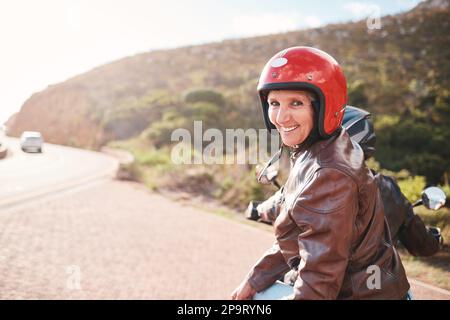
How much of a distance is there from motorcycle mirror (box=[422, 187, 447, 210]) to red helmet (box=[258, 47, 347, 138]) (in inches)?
43.8

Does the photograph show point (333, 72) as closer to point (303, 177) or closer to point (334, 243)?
point (303, 177)

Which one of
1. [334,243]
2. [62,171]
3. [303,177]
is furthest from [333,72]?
[62,171]

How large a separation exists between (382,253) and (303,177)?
18.8 inches

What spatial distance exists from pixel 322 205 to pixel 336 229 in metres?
0.10

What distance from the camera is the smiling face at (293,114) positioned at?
5.48 feet

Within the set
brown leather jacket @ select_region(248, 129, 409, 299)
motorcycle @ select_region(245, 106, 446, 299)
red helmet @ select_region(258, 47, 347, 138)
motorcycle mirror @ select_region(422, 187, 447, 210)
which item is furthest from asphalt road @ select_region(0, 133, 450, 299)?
red helmet @ select_region(258, 47, 347, 138)

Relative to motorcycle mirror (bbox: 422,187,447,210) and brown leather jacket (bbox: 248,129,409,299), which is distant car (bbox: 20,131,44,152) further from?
brown leather jacket (bbox: 248,129,409,299)

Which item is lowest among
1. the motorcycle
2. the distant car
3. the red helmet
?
the distant car

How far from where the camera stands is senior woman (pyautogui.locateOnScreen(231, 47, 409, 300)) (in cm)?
140

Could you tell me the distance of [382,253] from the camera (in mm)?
1624

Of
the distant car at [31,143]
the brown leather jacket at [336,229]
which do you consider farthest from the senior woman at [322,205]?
the distant car at [31,143]

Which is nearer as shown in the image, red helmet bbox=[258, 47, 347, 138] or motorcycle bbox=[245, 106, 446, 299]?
red helmet bbox=[258, 47, 347, 138]

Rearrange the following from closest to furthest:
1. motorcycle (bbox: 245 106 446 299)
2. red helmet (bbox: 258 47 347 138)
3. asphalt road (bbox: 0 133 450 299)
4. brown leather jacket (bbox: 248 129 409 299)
A: brown leather jacket (bbox: 248 129 409 299)
red helmet (bbox: 258 47 347 138)
motorcycle (bbox: 245 106 446 299)
asphalt road (bbox: 0 133 450 299)

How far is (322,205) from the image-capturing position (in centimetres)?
140
